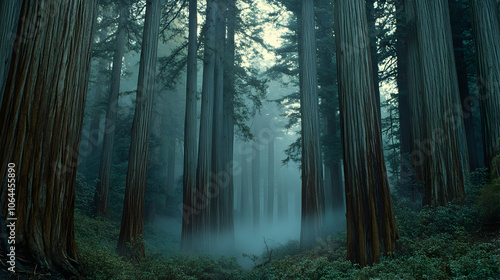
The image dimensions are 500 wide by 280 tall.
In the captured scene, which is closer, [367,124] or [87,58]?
[87,58]

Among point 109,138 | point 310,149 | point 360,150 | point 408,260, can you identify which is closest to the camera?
point 408,260

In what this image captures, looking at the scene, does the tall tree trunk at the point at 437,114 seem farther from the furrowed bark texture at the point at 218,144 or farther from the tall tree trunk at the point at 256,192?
the tall tree trunk at the point at 256,192

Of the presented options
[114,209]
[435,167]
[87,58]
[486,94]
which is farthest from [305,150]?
[114,209]

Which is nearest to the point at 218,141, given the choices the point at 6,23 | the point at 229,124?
the point at 229,124

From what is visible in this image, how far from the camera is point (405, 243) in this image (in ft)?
18.8

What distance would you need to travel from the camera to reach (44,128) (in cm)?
365

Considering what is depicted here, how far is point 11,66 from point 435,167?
353 inches

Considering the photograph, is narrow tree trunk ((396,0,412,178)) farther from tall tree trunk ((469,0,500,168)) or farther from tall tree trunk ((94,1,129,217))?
tall tree trunk ((94,1,129,217))

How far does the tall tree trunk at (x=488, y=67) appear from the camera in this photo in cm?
816

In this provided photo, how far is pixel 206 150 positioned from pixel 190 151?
2.96 ft

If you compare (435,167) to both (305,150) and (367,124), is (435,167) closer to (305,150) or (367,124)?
(367,124)

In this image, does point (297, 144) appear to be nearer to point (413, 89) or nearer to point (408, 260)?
point (413, 89)

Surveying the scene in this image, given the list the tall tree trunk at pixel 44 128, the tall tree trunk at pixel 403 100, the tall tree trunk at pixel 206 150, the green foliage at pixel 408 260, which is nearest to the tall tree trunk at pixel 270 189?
the tall tree trunk at pixel 206 150

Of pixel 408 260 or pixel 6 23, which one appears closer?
pixel 6 23
